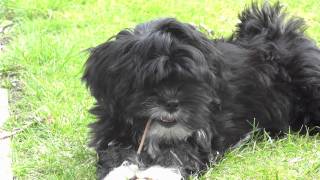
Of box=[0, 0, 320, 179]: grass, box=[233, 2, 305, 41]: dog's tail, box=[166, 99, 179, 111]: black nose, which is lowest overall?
box=[0, 0, 320, 179]: grass

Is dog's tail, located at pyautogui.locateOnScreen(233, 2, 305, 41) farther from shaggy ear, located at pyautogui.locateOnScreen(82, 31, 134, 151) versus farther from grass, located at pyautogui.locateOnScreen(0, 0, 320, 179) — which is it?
shaggy ear, located at pyautogui.locateOnScreen(82, 31, 134, 151)

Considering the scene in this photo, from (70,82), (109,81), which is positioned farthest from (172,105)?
(70,82)

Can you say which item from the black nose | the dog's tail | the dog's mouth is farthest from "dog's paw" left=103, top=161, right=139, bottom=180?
the dog's tail

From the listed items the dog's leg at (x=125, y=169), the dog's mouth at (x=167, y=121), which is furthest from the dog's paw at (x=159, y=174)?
the dog's mouth at (x=167, y=121)

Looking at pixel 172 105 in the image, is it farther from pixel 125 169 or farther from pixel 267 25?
pixel 267 25

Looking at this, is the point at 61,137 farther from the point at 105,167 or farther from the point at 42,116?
the point at 105,167

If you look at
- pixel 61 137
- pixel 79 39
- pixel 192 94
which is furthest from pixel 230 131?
pixel 79 39

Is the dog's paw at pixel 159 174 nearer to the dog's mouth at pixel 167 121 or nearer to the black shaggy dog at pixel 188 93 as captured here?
the black shaggy dog at pixel 188 93

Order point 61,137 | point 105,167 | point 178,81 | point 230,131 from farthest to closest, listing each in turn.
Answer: point 61,137, point 230,131, point 105,167, point 178,81
